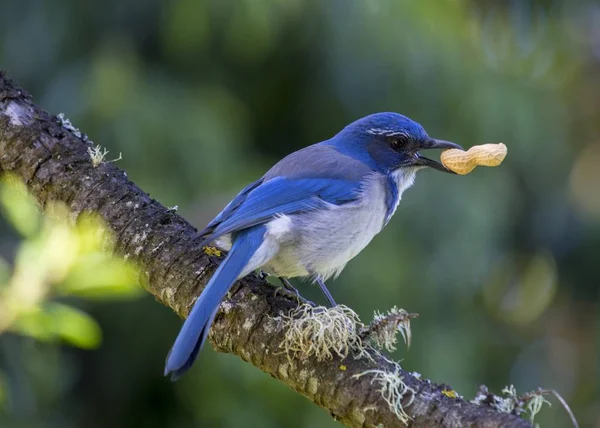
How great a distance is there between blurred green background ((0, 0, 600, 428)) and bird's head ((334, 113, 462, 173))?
1.51 m

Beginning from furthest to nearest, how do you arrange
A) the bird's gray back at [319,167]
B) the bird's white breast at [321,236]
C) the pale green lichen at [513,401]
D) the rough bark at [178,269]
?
the bird's gray back at [319,167] → the bird's white breast at [321,236] → the rough bark at [178,269] → the pale green lichen at [513,401]

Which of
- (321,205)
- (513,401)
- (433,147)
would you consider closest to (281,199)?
(321,205)

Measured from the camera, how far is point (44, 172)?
3301 millimetres

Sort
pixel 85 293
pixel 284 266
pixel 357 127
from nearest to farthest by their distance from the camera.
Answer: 1. pixel 85 293
2. pixel 284 266
3. pixel 357 127

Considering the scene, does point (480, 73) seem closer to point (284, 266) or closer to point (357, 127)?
point (357, 127)

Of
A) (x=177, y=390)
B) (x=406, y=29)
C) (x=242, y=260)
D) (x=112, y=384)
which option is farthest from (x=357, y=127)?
(x=112, y=384)

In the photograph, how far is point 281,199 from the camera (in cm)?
392

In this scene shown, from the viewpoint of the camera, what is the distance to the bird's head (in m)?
4.48

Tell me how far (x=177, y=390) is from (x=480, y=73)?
344cm

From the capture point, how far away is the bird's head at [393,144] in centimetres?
448

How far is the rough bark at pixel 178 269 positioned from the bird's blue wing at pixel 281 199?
1.13 feet

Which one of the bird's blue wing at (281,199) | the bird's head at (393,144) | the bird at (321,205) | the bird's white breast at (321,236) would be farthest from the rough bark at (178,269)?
the bird's head at (393,144)

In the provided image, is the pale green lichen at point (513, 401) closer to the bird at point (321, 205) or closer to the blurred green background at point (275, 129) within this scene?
the bird at point (321, 205)

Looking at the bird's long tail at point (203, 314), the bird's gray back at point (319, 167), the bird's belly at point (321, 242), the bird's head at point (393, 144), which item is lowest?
the bird's long tail at point (203, 314)
